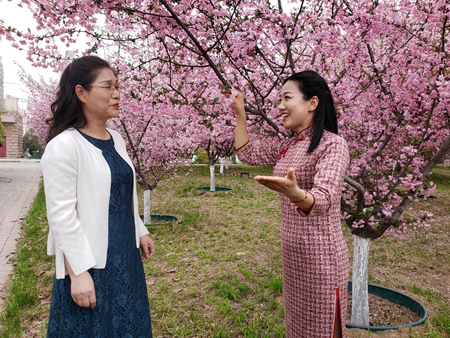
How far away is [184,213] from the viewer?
8.02 m

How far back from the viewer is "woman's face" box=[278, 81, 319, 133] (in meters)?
1.80

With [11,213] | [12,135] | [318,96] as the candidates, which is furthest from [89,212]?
[12,135]

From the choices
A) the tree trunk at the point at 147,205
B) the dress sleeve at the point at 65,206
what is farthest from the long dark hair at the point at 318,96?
the tree trunk at the point at 147,205

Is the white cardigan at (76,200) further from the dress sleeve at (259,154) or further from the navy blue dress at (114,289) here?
the dress sleeve at (259,154)

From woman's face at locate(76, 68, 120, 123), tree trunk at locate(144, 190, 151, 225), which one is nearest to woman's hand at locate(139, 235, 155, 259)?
woman's face at locate(76, 68, 120, 123)

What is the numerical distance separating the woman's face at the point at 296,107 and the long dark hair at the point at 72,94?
3.07ft

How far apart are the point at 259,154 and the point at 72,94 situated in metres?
1.13

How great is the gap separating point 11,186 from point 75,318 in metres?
13.3

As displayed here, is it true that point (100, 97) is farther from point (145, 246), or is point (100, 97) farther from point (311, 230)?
point (311, 230)

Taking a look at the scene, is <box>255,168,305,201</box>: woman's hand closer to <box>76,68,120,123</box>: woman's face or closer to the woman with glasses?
the woman with glasses

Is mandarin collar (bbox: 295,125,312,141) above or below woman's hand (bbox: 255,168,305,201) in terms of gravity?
above

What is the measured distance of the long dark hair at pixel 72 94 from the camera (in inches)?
68.4

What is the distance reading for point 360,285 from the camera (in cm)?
325

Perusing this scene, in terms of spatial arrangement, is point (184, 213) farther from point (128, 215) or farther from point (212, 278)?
point (128, 215)
